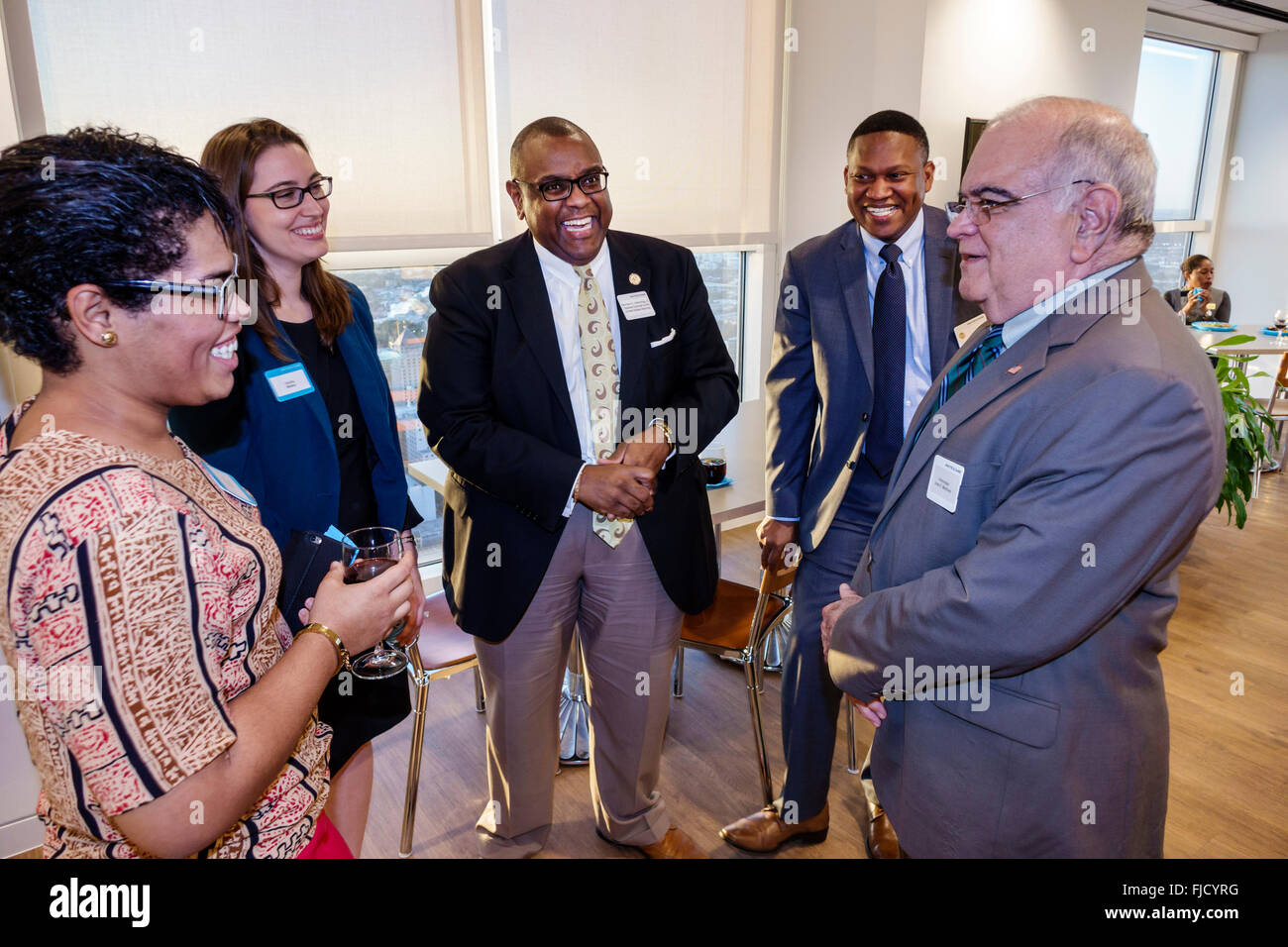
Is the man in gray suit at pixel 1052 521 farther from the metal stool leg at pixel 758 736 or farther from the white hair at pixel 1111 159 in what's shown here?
the metal stool leg at pixel 758 736

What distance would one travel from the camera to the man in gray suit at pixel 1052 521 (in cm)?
110

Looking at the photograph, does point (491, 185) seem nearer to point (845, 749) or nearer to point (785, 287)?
point (785, 287)

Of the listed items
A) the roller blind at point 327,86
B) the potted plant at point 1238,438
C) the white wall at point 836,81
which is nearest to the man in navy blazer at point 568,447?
the roller blind at point 327,86

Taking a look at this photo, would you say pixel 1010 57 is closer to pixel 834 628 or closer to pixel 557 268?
pixel 557 268

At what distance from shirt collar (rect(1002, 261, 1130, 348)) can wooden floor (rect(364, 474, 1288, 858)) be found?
1.68 m

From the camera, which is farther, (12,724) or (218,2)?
(218,2)

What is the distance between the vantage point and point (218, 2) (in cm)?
278

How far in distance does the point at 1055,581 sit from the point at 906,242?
135 cm

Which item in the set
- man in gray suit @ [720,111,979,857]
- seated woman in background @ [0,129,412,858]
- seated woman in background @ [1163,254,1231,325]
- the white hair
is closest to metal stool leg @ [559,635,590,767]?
man in gray suit @ [720,111,979,857]

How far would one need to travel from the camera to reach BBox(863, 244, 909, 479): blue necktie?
2133 mm

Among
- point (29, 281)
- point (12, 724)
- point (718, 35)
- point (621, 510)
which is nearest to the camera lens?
point (29, 281)

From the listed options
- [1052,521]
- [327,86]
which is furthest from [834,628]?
[327,86]

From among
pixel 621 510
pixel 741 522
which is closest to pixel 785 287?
pixel 621 510
